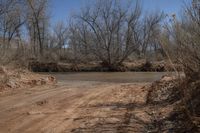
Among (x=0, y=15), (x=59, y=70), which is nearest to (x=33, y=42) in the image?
(x=59, y=70)

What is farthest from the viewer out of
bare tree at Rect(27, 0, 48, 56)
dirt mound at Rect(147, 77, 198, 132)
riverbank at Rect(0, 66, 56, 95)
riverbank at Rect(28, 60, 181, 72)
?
bare tree at Rect(27, 0, 48, 56)

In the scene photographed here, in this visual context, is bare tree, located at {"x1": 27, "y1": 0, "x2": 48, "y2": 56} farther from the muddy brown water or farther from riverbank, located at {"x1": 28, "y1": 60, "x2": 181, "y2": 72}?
the muddy brown water

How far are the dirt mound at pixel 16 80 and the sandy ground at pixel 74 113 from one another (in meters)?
2.83

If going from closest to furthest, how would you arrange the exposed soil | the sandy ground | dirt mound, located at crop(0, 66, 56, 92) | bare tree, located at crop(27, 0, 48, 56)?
the exposed soil < the sandy ground < dirt mound, located at crop(0, 66, 56, 92) < bare tree, located at crop(27, 0, 48, 56)

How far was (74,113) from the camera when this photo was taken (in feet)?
37.8

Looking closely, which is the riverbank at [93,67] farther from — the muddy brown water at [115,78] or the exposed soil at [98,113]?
the exposed soil at [98,113]

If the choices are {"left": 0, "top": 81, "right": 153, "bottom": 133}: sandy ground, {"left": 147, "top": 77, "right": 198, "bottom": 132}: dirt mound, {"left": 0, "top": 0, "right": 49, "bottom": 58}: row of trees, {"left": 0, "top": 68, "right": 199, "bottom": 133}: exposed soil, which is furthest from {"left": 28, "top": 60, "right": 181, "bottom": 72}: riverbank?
{"left": 147, "top": 77, "right": 198, "bottom": 132}: dirt mound

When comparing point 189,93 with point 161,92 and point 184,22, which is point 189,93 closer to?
point 184,22

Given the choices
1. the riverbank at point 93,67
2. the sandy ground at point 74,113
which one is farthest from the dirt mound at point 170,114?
the riverbank at point 93,67

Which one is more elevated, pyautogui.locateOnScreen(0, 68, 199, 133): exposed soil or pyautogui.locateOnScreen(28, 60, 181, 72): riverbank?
pyautogui.locateOnScreen(28, 60, 181, 72): riverbank

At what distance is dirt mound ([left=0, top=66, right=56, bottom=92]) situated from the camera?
19.2m

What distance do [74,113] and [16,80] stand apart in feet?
31.5

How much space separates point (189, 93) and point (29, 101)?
6.72 meters

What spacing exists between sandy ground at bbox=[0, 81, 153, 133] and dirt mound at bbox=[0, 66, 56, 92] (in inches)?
111
